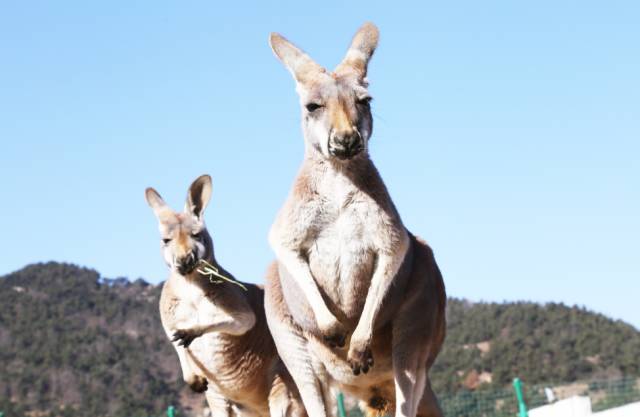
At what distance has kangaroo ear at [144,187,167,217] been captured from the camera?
22.8ft

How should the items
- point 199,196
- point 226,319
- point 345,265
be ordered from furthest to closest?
point 199,196 < point 226,319 < point 345,265

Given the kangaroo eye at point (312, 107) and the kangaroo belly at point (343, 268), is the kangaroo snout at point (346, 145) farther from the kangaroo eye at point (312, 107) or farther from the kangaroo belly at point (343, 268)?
the kangaroo belly at point (343, 268)

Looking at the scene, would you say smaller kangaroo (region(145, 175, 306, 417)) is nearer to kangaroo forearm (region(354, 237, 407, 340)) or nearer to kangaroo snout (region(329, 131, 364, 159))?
kangaroo forearm (region(354, 237, 407, 340))

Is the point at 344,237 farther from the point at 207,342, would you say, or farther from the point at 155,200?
the point at 155,200

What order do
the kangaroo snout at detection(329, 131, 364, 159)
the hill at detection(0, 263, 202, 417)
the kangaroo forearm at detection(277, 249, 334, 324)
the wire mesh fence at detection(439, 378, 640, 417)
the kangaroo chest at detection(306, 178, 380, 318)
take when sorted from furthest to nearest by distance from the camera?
the hill at detection(0, 263, 202, 417) < the wire mesh fence at detection(439, 378, 640, 417) < the kangaroo chest at detection(306, 178, 380, 318) < the kangaroo forearm at detection(277, 249, 334, 324) < the kangaroo snout at detection(329, 131, 364, 159)

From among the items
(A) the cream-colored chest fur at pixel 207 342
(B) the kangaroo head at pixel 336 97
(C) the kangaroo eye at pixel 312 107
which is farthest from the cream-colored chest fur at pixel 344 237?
(A) the cream-colored chest fur at pixel 207 342

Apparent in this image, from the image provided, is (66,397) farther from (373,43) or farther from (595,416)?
(373,43)

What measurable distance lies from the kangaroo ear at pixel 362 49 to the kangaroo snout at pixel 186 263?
67.2 inches

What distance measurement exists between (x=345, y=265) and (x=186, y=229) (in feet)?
6.36

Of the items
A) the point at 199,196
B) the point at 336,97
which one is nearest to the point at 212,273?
the point at 199,196

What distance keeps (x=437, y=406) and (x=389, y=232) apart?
1046 millimetres

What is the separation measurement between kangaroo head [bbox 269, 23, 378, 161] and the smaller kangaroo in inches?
64.9

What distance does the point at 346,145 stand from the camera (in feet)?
15.2

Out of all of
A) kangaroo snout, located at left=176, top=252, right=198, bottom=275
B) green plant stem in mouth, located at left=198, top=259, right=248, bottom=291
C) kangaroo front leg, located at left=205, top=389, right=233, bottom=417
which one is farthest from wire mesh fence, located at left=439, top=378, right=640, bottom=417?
kangaroo snout, located at left=176, top=252, right=198, bottom=275
